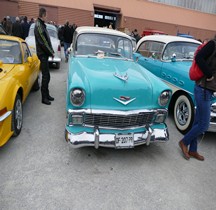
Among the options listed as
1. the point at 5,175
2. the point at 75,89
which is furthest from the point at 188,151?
the point at 5,175

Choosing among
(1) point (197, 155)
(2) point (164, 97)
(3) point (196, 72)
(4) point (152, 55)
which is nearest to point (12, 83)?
(2) point (164, 97)

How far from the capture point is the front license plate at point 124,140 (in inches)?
123

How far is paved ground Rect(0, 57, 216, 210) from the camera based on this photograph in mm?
2588

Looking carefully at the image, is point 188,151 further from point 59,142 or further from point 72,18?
point 72,18

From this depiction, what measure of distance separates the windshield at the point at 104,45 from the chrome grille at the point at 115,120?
Answer: 6.03 feet

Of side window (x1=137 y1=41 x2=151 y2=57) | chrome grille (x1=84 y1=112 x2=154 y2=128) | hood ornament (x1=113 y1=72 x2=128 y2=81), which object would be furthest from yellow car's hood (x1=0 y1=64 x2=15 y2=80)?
side window (x1=137 y1=41 x2=151 y2=57)

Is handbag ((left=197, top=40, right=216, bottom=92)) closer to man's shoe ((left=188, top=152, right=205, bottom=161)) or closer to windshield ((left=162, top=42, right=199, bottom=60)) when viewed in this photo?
man's shoe ((left=188, top=152, right=205, bottom=161))

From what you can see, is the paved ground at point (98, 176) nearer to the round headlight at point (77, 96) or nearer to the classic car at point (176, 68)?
the classic car at point (176, 68)

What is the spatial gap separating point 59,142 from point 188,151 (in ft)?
7.05

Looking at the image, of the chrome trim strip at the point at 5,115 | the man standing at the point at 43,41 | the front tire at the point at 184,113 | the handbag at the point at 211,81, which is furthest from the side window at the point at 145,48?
the chrome trim strip at the point at 5,115

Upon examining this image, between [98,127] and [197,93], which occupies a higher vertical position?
[197,93]

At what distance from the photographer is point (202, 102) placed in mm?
3219

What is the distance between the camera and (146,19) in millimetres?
27297

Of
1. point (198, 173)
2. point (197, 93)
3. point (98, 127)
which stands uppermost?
point (197, 93)
